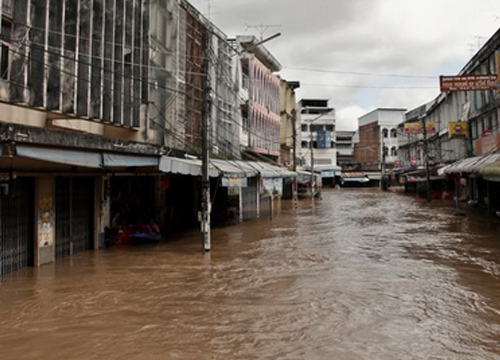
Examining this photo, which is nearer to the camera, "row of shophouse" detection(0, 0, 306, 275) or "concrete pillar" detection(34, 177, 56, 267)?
"row of shophouse" detection(0, 0, 306, 275)

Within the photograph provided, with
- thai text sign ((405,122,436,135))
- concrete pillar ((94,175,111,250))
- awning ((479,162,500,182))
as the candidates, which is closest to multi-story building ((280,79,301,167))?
thai text sign ((405,122,436,135))

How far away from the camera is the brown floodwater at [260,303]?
674 cm

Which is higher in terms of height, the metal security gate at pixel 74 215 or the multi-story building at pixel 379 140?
the multi-story building at pixel 379 140

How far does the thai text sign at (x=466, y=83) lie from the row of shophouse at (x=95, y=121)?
33.9ft

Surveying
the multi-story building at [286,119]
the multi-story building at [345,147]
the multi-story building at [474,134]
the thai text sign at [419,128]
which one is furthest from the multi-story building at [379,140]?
the multi-story building at [286,119]

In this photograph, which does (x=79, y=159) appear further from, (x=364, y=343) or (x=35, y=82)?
(x=364, y=343)

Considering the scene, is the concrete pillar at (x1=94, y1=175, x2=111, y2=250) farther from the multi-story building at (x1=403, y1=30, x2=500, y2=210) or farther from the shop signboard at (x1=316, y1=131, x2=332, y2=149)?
the shop signboard at (x1=316, y1=131, x2=332, y2=149)

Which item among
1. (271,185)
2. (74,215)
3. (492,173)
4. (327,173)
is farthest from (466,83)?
(327,173)

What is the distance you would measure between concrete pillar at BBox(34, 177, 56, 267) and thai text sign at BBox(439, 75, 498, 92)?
18188 mm

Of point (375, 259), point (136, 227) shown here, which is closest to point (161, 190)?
point (136, 227)

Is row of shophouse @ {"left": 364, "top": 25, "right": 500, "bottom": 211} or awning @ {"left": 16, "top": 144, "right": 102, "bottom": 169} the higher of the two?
row of shophouse @ {"left": 364, "top": 25, "right": 500, "bottom": 211}

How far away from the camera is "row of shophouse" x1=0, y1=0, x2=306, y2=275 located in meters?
11.5

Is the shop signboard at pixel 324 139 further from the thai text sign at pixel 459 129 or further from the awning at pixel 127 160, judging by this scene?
the awning at pixel 127 160

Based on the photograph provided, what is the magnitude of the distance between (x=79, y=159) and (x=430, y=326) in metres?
8.82
